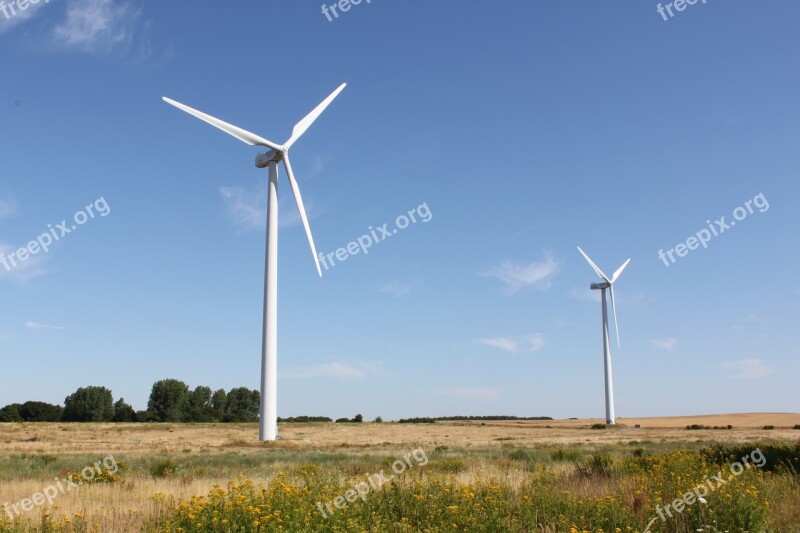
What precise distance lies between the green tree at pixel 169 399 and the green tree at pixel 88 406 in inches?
387

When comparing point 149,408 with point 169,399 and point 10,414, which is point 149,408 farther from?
point 10,414

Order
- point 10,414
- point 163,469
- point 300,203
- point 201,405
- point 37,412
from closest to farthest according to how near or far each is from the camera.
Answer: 1. point 163,469
2. point 300,203
3. point 10,414
4. point 37,412
5. point 201,405

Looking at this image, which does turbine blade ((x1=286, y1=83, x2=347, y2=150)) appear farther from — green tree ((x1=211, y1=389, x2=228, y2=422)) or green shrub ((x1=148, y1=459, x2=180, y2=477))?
green tree ((x1=211, y1=389, x2=228, y2=422))

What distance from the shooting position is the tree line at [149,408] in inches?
5915

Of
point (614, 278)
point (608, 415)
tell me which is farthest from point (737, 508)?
point (608, 415)

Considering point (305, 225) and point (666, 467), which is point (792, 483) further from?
point (305, 225)

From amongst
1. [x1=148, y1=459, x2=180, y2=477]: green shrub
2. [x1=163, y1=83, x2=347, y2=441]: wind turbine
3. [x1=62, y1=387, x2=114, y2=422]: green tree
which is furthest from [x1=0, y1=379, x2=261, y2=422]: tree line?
[x1=148, y1=459, x2=180, y2=477]: green shrub

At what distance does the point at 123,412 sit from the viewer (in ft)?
486

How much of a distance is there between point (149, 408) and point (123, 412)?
34.5ft

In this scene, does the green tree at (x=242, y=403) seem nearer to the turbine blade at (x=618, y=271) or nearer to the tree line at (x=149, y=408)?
the tree line at (x=149, y=408)

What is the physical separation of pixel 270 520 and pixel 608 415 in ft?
318

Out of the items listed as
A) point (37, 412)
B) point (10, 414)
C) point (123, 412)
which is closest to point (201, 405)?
point (123, 412)

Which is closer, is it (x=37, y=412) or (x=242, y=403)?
(x=37, y=412)

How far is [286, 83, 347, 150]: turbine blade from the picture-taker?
2030 inches
